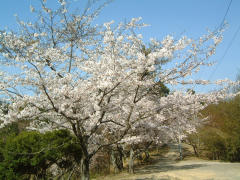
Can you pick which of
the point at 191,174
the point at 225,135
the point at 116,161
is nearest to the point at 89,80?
the point at 191,174

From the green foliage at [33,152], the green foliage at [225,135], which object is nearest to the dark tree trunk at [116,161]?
the green foliage at [33,152]

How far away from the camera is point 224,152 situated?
19.0 metres

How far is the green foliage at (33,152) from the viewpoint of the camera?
646 centimetres

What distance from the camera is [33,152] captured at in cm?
655

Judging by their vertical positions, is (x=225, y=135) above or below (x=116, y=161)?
above

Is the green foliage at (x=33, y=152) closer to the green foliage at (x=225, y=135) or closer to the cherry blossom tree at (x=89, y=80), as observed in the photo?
the cherry blossom tree at (x=89, y=80)

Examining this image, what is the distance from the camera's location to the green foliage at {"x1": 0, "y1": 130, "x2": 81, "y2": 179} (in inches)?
255

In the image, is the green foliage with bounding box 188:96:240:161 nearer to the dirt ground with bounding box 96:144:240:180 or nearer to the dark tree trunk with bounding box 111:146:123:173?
the dirt ground with bounding box 96:144:240:180

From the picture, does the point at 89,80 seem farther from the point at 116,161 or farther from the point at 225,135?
the point at 225,135

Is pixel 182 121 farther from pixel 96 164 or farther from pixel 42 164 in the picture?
pixel 96 164

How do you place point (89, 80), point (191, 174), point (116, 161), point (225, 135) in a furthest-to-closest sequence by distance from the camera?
point (225, 135) → point (116, 161) → point (191, 174) → point (89, 80)

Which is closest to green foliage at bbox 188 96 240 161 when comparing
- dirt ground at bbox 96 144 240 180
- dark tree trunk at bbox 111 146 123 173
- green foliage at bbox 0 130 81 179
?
dirt ground at bbox 96 144 240 180

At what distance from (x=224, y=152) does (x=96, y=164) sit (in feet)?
41.9

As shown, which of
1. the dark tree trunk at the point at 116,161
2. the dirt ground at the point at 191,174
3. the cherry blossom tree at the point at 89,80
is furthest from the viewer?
the dark tree trunk at the point at 116,161
